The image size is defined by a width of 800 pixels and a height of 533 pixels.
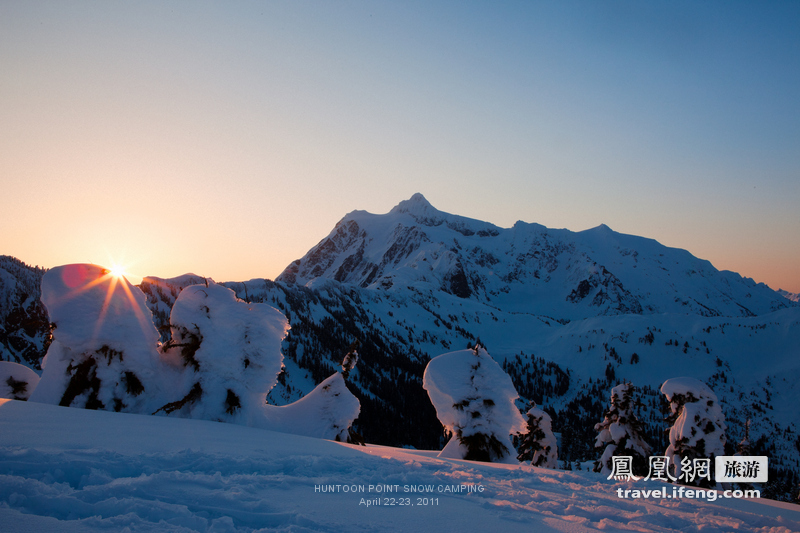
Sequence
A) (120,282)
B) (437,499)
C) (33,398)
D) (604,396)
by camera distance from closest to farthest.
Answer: (437,499) → (33,398) → (120,282) → (604,396)

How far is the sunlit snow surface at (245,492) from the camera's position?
4.74 metres

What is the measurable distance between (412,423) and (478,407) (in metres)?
108

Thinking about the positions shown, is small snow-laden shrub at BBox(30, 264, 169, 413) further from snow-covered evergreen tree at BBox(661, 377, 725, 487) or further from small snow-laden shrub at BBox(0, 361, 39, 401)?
snow-covered evergreen tree at BBox(661, 377, 725, 487)

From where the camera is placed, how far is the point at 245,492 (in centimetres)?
591

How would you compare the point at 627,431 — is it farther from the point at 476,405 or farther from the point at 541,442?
the point at 476,405

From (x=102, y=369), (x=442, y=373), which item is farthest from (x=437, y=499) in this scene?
(x=102, y=369)

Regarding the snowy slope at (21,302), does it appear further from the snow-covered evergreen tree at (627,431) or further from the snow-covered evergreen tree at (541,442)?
the snow-covered evergreen tree at (627,431)

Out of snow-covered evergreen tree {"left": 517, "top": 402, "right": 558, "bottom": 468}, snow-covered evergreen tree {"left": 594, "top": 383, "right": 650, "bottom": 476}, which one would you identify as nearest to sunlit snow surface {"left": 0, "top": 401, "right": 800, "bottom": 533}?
snow-covered evergreen tree {"left": 594, "top": 383, "right": 650, "bottom": 476}

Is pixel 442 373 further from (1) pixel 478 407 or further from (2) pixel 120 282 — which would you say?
(2) pixel 120 282

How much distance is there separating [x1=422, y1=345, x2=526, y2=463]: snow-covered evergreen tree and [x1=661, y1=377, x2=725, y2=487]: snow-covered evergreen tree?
14.4 metres

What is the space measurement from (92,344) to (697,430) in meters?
31.2

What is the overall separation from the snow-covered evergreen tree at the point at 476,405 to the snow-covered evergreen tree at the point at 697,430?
47.4 feet

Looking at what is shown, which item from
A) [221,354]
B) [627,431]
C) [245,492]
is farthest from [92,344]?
[627,431]

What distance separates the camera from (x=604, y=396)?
170875 mm
